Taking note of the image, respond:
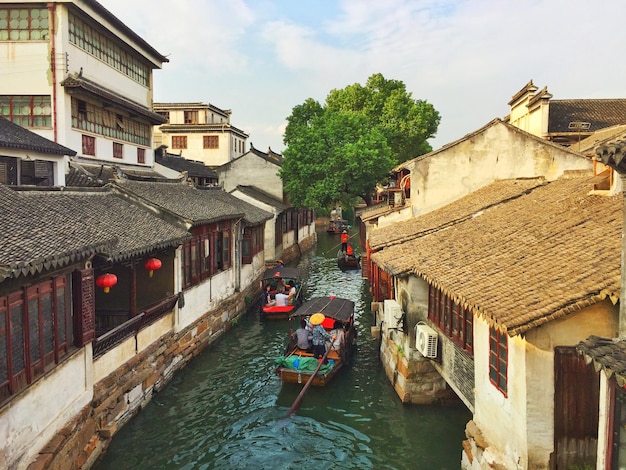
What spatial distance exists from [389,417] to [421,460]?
6.28 ft

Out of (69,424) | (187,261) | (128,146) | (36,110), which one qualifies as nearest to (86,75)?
(36,110)

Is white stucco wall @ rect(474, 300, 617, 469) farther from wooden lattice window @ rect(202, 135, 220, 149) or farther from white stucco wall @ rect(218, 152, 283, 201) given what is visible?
wooden lattice window @ rect(202, 135, 220, 149)

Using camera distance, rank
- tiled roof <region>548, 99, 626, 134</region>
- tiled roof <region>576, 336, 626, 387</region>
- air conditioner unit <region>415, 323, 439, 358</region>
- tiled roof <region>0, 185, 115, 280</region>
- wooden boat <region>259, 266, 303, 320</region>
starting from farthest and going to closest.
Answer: tiled roof <region>548, 99, 626, 134</region>
wooden boat <region>259, 266, 303, 320</region>
air conditioner unit <region>415, 323, 439, 358</region>
tiled roof <region>0, 185, 115, 280</region>
tiled roof <region>576, 336, 626, 387</region>

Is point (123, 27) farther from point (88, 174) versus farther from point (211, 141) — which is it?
point (211, 141)

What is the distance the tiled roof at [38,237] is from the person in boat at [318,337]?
690 centimetres

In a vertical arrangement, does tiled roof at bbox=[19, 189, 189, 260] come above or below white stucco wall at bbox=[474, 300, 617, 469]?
above

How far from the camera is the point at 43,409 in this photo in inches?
330

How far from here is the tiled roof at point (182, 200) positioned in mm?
16234

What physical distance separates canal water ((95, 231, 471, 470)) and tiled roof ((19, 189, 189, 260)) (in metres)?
4.09

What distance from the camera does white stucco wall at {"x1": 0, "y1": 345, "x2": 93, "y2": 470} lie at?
24.3ft

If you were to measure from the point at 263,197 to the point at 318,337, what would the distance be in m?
20.6

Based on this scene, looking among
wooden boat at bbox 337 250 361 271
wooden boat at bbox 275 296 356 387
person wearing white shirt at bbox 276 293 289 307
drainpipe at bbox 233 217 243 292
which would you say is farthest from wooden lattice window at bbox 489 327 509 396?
wooden boat at bbox 337 250 361 271

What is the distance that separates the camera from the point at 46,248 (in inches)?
312

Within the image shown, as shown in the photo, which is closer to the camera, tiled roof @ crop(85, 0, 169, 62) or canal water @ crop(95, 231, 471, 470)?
canal water @ crop(95, 231, 471, 470)
